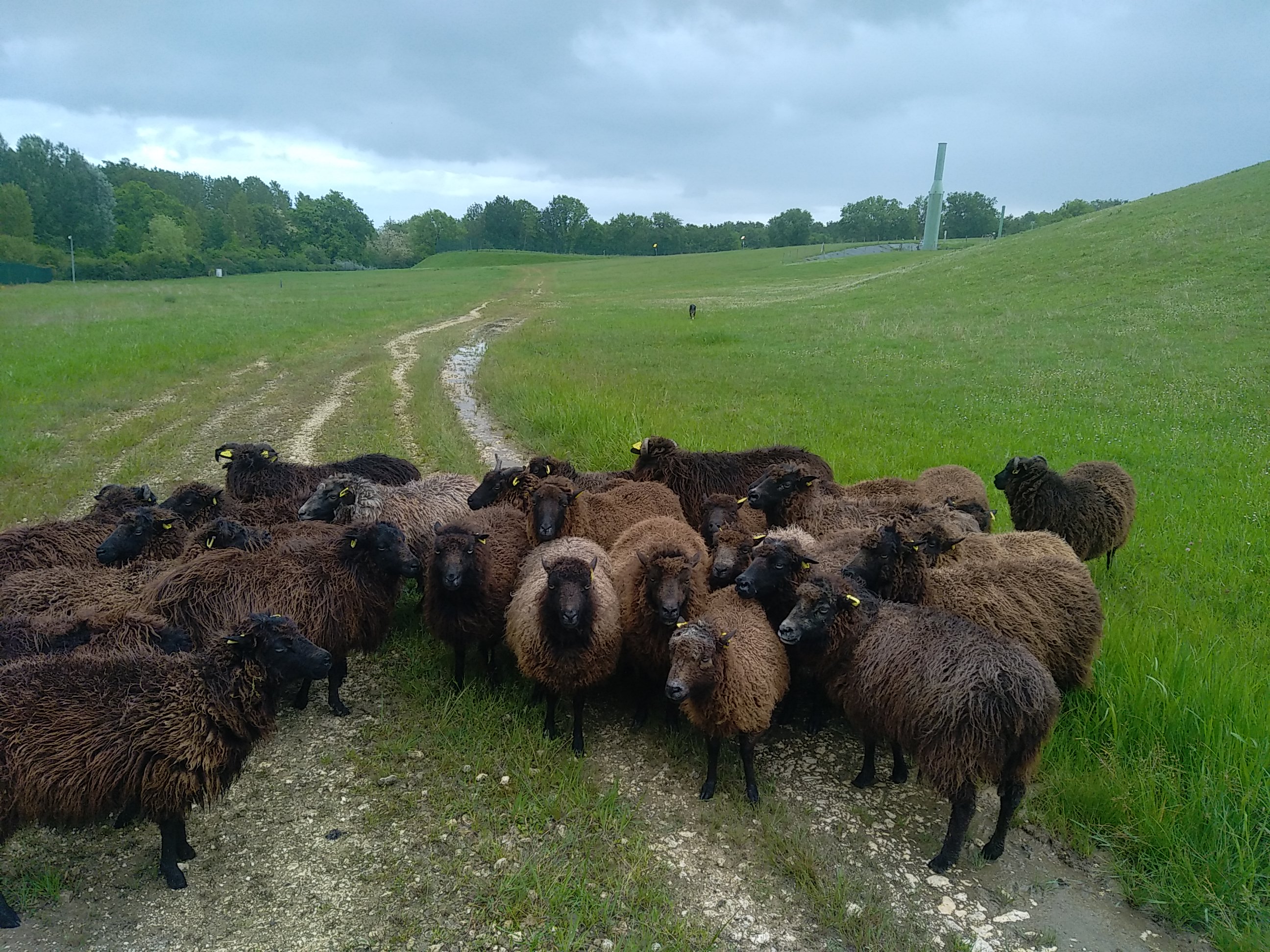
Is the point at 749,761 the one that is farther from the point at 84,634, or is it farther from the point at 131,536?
the point at 131,536

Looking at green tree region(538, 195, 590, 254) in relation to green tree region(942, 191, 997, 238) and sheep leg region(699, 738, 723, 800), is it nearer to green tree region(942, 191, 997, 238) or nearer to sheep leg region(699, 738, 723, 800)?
green tree region(942, 191, 997, 238)

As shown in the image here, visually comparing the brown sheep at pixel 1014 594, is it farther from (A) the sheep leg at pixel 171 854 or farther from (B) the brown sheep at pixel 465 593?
(A) the sheep leg at pixel 171 854

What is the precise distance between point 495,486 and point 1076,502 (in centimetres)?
709

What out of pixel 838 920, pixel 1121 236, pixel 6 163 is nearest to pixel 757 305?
pixel 1121 236

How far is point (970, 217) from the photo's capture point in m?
128

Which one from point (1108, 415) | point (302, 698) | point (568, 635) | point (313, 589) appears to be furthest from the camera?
point (1108, 415)

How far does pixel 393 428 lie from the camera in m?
15.6

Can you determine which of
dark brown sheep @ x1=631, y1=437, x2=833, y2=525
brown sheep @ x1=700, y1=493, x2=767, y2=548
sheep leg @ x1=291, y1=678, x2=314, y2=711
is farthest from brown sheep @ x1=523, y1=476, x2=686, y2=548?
sheep leg @ x1=291, y1=678, x2=314, y2=711

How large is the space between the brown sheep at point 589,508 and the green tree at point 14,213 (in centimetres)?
10621

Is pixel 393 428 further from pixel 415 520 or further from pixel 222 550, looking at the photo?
pixel 222 550

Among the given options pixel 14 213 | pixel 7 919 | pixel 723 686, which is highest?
pixel 14 213

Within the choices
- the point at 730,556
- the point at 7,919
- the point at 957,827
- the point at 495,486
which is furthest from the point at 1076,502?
the point at 7,919

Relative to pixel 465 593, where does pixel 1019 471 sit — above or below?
above

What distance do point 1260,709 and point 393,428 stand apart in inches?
575
